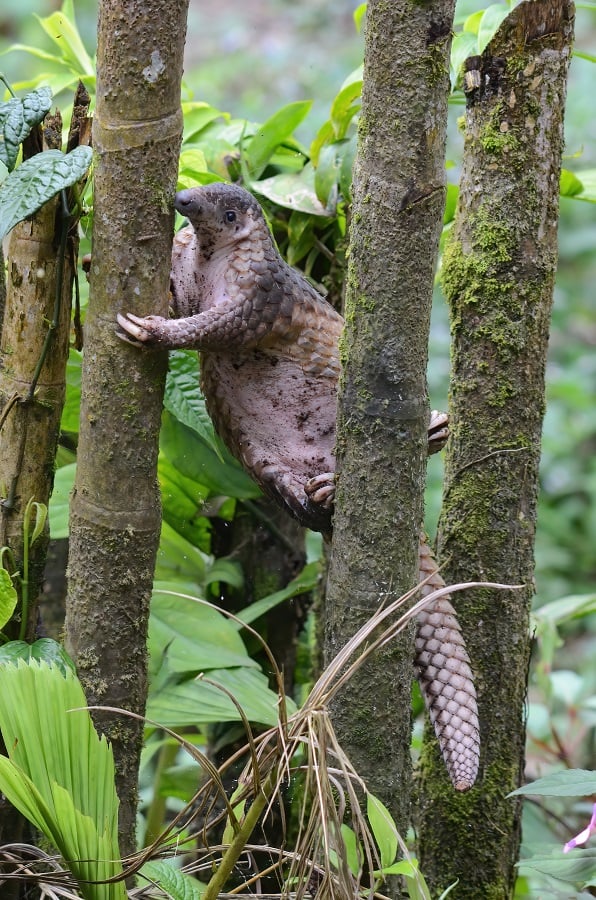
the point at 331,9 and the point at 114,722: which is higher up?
the point at 331,9

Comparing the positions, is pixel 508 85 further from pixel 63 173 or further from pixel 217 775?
pixel 217 775

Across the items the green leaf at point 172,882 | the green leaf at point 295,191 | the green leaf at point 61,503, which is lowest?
the green leaf at point 172,882

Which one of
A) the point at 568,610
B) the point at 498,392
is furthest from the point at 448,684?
the point at 568,610

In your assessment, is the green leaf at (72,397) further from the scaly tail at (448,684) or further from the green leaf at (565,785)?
the green leaf at (565,785)

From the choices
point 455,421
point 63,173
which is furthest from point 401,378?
point 63,173

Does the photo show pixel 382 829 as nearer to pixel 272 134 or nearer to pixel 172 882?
pixel 172 882

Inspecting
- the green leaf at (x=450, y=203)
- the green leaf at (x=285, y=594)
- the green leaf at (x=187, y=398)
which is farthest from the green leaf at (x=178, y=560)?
the green leaf at (x=450, y=203)

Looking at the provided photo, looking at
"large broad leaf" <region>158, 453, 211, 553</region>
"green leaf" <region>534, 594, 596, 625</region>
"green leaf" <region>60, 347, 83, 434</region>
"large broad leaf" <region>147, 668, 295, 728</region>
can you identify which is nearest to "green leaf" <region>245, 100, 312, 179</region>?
"green leaf" <region>60, 347, 83, 434</region>

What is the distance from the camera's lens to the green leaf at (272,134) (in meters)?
2.06

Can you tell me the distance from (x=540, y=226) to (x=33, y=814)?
1234 millimetres

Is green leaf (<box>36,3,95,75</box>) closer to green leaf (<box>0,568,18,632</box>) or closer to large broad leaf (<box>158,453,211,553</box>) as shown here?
large broad leaf (<box>158,453,211,553</box>)

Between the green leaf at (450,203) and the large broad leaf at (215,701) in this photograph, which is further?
the green leaf at (450,203)

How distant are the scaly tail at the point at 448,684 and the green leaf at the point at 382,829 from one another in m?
0.24

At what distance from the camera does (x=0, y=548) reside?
4.74ft
